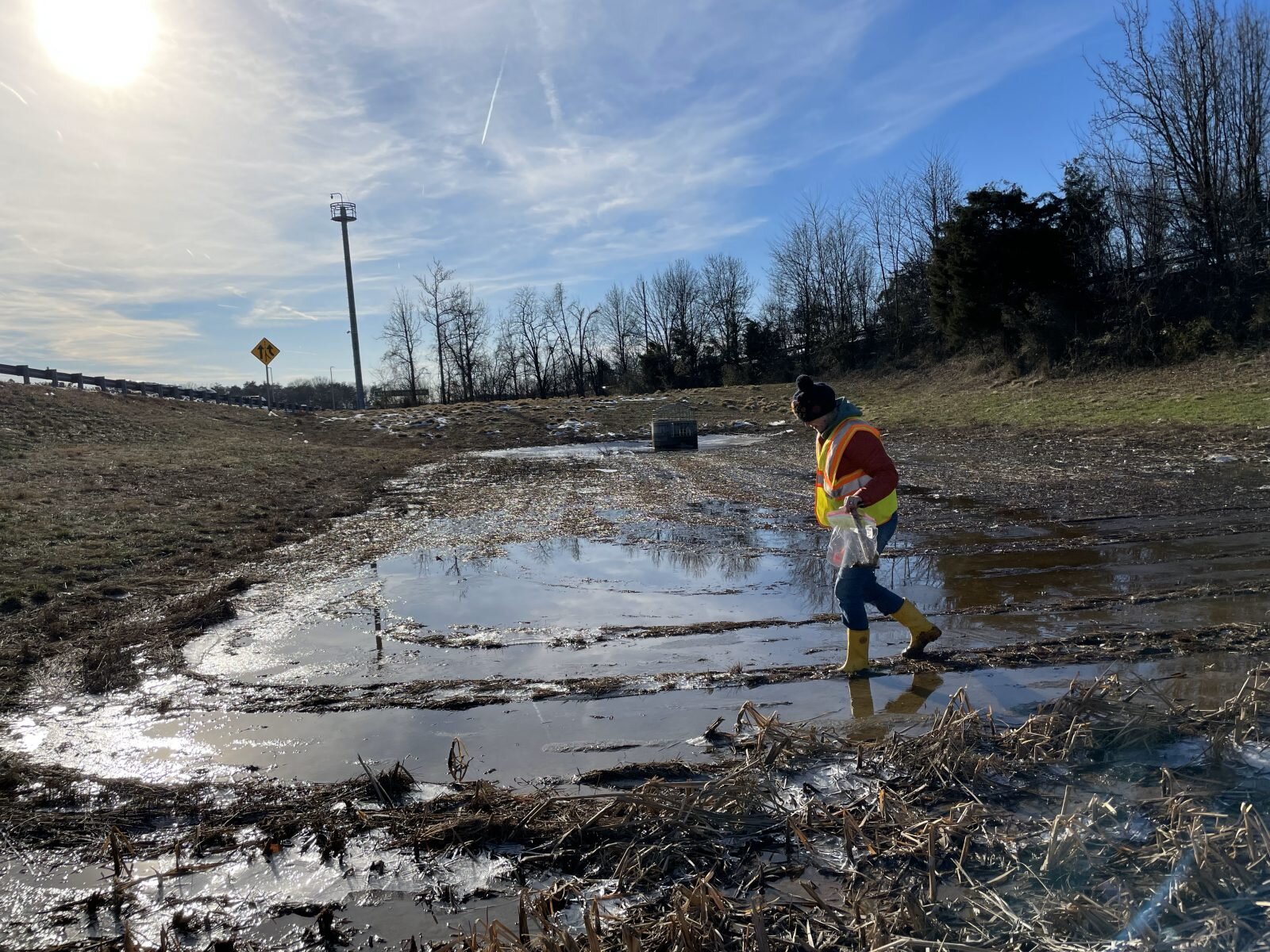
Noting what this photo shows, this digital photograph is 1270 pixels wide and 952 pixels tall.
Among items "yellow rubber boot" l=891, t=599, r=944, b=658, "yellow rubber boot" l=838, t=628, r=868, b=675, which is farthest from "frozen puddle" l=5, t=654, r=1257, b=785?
"yellow rubber boot" l=891, t=599, r=944, b=658

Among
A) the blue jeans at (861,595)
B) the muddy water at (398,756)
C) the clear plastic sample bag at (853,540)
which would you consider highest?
the clear plastic sample bag at (853,540)

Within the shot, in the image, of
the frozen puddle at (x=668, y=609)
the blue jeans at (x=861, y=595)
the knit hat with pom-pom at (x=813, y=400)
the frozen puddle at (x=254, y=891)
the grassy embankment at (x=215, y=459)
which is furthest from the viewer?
the grassy embankment at (x=215, y=459)

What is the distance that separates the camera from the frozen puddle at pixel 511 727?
4.18m

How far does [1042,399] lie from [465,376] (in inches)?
1721

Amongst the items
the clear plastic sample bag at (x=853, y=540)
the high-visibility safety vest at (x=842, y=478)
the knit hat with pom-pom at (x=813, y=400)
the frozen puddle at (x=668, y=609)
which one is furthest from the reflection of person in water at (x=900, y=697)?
the knit hat with pom-pom at (x=813, y=400)

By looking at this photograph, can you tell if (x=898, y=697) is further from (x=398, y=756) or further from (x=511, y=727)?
(x=398, y=756)

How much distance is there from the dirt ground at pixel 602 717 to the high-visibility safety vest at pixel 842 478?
105cm

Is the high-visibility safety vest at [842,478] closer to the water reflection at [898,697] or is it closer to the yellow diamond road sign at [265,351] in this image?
the water reflection at [898,697]

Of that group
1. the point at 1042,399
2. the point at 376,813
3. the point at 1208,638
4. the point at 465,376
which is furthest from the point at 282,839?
the point at 465,376

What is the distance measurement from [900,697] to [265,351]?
39.7 metres

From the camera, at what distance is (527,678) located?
212 inches

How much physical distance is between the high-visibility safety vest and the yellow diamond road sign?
38.3 metres

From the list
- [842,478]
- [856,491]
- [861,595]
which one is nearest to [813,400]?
[842,478]

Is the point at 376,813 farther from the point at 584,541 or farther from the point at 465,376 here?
the point at 465,376
